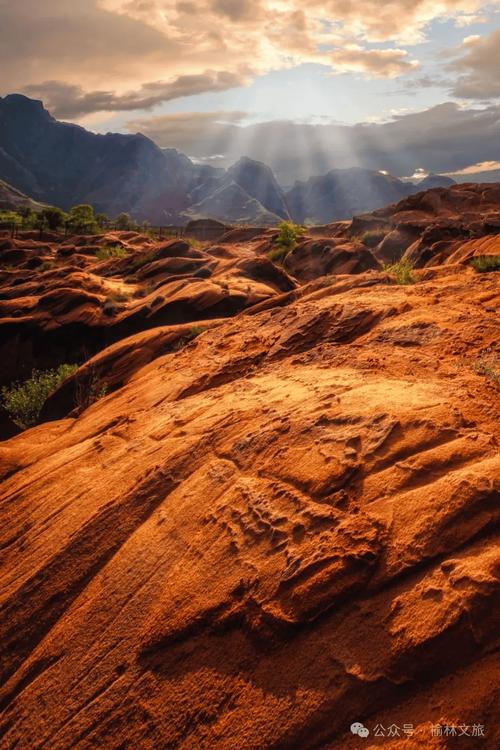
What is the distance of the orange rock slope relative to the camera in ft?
11.9

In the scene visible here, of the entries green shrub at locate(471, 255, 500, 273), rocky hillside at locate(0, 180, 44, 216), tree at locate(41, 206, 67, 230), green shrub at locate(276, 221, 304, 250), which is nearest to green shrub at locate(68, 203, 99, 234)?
tree at locate(41, 206, 67, 230)

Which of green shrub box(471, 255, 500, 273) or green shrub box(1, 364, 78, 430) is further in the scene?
green shrub box(1, 364, 78, 430)

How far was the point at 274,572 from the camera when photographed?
4.46m

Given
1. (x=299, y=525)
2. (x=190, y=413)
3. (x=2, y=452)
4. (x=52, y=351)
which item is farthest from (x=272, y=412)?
(x=52, y=351)

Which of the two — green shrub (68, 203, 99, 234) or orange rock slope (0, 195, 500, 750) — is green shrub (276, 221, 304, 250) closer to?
Result: orange rock slope (0, 195, 500, 750)

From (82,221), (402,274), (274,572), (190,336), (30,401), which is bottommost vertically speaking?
(30,401)

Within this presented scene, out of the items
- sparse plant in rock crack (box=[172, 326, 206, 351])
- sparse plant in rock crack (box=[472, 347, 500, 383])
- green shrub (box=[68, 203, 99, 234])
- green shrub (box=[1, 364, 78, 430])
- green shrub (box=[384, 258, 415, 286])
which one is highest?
green shrub (box=[68, 203, 99, 234])

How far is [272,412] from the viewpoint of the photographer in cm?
698

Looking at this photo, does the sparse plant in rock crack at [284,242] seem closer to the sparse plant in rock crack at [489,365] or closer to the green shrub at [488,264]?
the green shrub at [488,264]

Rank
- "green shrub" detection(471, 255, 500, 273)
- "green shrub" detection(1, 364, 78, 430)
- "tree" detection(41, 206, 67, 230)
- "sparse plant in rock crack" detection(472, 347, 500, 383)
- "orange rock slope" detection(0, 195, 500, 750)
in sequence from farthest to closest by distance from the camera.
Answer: "tree" detection(41, 206, 67, 230) → "green shrub" detection(1, 364, 78, 430) → "green shrub" detection(471, 255, 500, 273) → "sparse plant in rock crack" detection(472, 347, 500, 383) → "orange rock slope" detection(0, 195, 500, 750)

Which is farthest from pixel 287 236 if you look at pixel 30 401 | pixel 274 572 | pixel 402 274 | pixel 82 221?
pixel 82 221

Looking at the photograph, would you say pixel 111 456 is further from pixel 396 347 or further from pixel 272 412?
pixel 396 347

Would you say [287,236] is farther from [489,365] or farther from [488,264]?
[489,365]

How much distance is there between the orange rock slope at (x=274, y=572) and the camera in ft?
11.9
